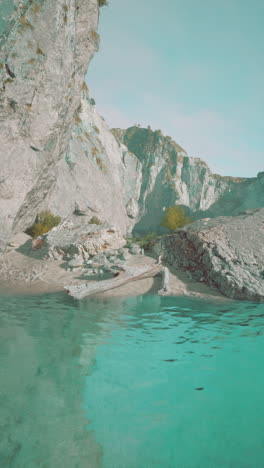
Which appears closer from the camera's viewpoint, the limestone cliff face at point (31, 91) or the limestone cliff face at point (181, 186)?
the limestone cliff face at point (31, 91)

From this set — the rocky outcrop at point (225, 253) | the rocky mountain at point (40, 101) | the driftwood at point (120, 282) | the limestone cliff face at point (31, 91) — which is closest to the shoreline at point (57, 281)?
the driftwood at point (120, 282)

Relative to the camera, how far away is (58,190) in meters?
24.2

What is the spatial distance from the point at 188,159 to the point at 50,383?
54.9 meters

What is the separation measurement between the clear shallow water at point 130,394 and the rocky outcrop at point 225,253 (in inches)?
154

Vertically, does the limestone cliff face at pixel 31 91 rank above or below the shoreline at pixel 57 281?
above

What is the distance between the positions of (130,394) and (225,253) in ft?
27.8

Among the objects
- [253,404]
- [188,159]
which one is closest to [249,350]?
[253,404]

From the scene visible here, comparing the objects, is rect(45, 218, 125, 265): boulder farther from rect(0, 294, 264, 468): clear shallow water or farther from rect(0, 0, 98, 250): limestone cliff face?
rect(0, 294, 264, 468): clear shallow water

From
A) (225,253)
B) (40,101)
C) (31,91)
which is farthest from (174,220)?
(31,91)

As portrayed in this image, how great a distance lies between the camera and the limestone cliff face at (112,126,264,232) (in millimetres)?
50000

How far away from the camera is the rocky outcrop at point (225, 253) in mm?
9555

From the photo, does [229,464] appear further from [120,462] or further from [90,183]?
[90,183]

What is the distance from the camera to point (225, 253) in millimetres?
10641

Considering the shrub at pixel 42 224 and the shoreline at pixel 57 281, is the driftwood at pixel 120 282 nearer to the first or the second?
the shoreline at pixel 57 281
